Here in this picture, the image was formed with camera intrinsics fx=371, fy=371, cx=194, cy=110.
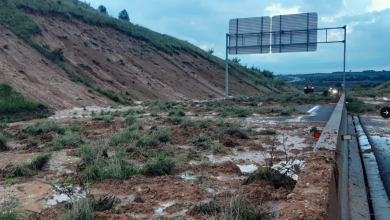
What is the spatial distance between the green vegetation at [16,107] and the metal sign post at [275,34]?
2722 centimetres

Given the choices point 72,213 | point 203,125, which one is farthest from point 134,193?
point 203,125

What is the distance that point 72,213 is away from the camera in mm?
4801

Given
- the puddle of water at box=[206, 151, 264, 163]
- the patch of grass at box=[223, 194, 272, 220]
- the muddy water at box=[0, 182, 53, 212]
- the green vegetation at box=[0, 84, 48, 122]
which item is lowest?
→ the muddy water at box=[0, 182, 53, 212]

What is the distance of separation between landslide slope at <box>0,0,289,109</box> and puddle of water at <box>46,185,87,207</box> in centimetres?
1959

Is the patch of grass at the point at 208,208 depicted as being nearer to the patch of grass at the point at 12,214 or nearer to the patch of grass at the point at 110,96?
the patch of grass at the point at 12,214

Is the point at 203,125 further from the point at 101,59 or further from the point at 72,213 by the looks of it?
the point at 101,59

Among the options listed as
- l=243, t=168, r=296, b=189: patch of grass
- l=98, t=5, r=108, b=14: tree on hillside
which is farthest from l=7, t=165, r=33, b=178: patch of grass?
l=98, t=5, r=108, b=14: tree on hillside

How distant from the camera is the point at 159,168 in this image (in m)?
7.91

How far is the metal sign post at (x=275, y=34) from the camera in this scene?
4147 cm

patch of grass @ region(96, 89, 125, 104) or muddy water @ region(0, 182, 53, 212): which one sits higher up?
patch of grass @ region(96, 89, 125, 104)

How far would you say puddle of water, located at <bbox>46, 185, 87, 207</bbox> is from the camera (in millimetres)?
6055

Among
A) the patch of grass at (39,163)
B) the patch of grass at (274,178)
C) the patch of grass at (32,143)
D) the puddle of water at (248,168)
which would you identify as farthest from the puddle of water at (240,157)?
the patch of grass at (32,143)

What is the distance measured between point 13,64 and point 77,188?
81.2 feet

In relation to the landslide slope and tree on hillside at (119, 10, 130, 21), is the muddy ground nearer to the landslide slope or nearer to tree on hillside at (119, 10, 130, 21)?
the landslide slope
